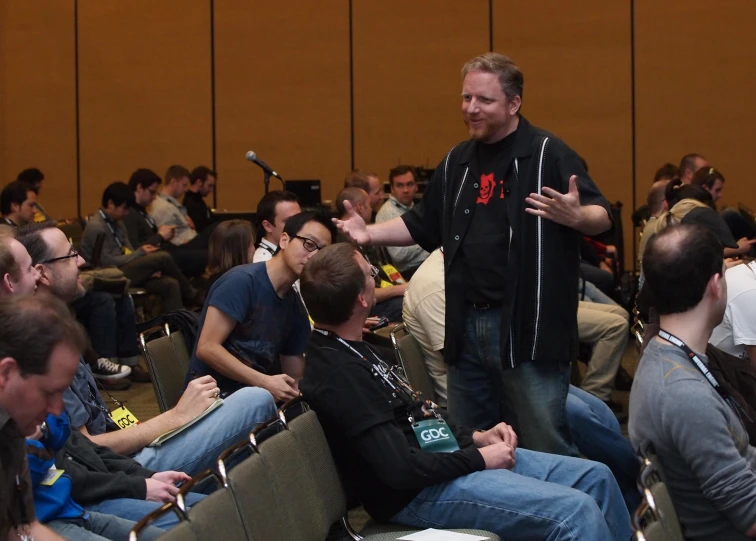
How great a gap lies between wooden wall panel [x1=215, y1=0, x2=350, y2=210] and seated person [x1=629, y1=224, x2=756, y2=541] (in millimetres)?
8303

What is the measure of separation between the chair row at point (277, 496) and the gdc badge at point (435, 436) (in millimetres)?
223

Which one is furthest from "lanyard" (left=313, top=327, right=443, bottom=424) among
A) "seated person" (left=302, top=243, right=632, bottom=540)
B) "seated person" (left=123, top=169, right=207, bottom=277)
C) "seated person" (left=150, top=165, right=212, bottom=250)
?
"seated person" (left=150, top=165, right=212, bottom=250)

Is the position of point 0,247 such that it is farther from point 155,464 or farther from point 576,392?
point 576,392

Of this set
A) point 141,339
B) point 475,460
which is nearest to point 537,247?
Result: point 475,460

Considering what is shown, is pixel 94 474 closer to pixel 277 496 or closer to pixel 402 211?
pixel 277 496

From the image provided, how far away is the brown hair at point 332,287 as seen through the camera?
2.54m

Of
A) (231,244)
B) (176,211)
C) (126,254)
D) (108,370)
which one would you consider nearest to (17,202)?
(126,254)

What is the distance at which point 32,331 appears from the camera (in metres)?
1.62

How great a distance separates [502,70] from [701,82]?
299 inches

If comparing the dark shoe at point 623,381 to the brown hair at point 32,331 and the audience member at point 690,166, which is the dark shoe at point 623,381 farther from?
the brown hair at point 32,331

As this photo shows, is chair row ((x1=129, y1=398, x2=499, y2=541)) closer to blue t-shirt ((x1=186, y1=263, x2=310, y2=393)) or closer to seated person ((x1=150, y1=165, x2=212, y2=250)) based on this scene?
blue t-shirt ((x1=186, y1=263, x2=310, y2=393))

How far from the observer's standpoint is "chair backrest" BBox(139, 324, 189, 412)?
332 cm

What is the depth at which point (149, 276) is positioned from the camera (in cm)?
745

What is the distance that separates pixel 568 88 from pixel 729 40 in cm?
166
